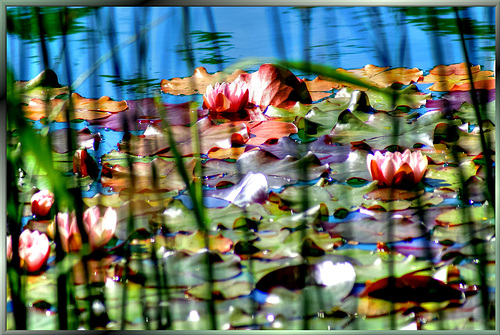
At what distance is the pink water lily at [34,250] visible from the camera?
898 mm

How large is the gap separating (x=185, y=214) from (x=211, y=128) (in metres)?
0.23

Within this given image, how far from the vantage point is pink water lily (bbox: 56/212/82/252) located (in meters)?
0.89

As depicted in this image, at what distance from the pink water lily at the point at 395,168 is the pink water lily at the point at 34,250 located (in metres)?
0.84

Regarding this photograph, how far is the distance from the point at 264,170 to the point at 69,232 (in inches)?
20.2

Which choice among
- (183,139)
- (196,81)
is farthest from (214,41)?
(183,139)

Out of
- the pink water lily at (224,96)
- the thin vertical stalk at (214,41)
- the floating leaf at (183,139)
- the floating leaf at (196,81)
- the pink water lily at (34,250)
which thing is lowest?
the pink water lily at (34,250)

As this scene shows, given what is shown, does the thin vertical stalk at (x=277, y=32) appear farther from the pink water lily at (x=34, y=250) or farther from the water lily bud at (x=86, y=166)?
the pink water lily at (x=34, y=250)

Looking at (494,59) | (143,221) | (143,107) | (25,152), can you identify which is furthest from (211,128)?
(494,59)

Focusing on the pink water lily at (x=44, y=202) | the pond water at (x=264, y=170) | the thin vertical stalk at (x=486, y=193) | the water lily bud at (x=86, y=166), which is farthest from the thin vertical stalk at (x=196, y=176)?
the thin vertical stalk at (x=486, y=193)

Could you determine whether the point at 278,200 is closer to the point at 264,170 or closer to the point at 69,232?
the point at 264,170

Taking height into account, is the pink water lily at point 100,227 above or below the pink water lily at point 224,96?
below

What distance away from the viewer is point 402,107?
905 mm

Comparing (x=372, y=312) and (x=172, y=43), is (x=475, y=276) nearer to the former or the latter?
(x=372, y=312)

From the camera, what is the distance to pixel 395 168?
2.91ft
